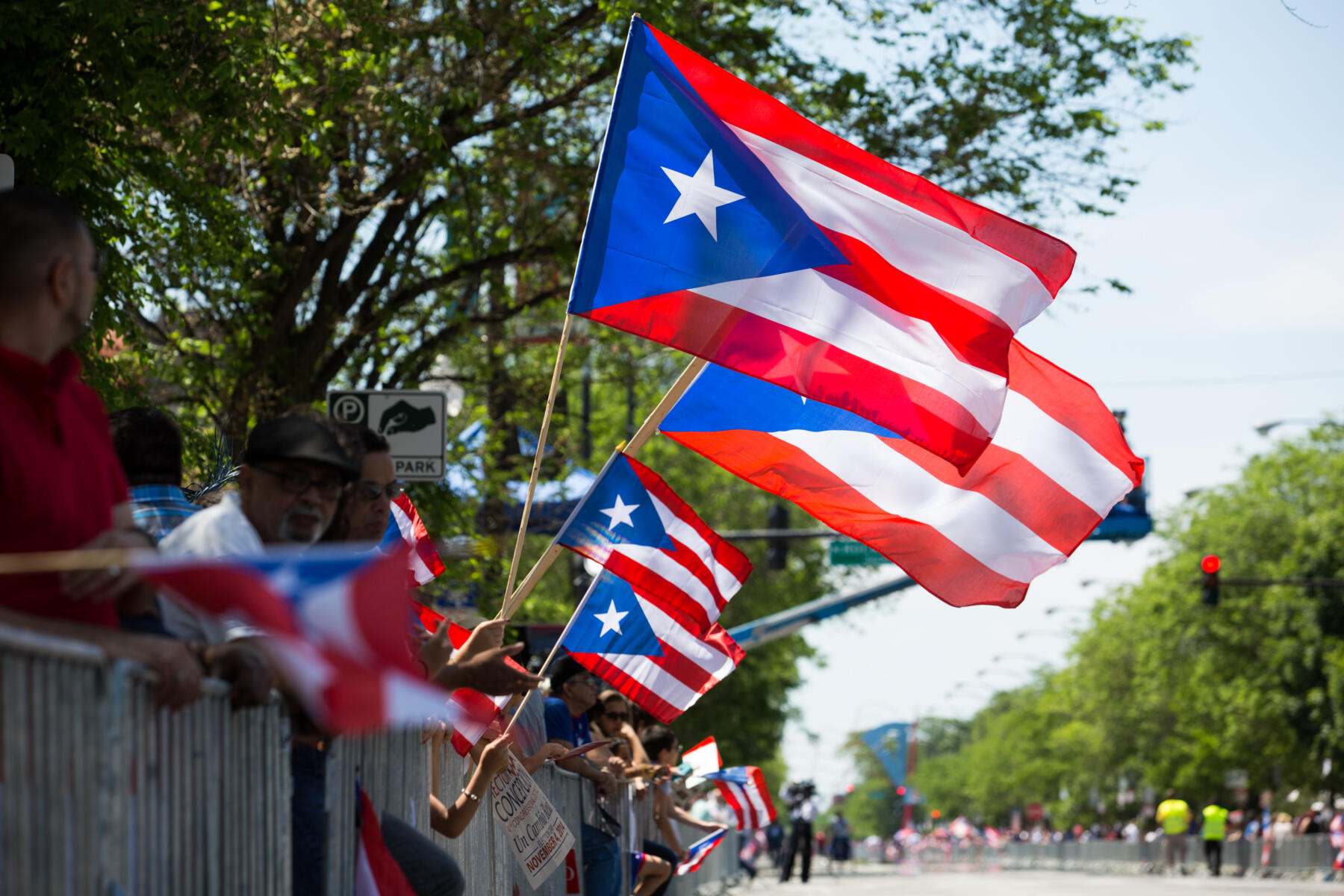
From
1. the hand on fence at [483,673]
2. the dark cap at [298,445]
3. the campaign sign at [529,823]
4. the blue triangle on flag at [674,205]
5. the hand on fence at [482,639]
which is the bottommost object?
the campaign sign at [529,823]

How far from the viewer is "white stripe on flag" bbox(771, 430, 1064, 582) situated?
852cm

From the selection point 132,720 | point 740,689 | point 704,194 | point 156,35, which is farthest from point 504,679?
point 740,689

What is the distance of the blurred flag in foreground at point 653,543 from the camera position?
826 centimetres

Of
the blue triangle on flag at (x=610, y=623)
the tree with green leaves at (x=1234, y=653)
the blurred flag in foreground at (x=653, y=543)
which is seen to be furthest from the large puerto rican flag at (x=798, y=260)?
the tree with green leaves at (x=1234, y=653)

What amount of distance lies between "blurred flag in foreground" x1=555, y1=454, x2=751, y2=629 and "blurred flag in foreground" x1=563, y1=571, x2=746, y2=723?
0.19 metres

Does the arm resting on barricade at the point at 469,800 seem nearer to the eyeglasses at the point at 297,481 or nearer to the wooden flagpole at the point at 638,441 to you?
the wooden flagpole at the point at 638,441

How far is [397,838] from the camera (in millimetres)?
5066

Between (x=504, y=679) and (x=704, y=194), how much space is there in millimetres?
3578

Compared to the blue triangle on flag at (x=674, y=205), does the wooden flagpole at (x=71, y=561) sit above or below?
below

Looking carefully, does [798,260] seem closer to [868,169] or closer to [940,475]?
[868,169]

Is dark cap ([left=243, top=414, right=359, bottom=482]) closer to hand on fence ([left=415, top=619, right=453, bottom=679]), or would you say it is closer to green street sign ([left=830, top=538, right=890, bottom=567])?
hand on fence ([left=415, top=619, right=453, bottom=679])

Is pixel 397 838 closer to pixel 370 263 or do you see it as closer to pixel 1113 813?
pixel 370 263

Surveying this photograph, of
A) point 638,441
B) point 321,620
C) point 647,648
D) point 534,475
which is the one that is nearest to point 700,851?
point 647,648

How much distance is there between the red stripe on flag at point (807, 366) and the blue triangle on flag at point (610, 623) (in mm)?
2235
